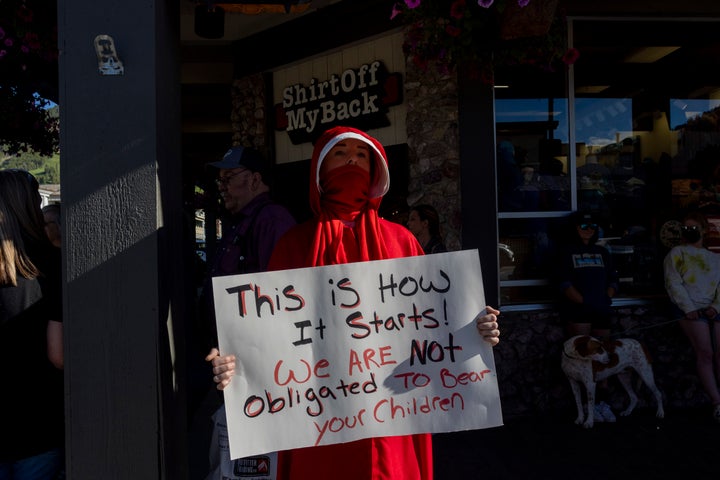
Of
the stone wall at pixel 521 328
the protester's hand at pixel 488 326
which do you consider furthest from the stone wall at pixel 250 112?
the protester's hand at pixel 488 326

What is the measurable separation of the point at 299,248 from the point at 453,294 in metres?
0.60

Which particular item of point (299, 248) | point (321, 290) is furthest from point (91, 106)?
point (321, 290)

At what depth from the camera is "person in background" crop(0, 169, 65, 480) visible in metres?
2.17

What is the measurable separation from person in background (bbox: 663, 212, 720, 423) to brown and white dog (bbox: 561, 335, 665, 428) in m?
0.47

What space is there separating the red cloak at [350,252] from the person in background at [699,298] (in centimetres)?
370

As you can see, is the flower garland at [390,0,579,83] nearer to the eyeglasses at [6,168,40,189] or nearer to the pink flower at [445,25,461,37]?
the pink flower at [445,25,461,37]

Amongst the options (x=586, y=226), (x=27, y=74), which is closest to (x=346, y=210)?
(x=586, y=226)

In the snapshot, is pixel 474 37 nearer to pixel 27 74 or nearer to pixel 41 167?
pixel 27 74

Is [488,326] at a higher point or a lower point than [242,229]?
lower

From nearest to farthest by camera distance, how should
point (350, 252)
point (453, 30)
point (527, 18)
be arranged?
1. point (350, 252)
2. point (527, 18)
3. point (453, 30)

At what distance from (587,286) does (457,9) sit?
99.6 inches

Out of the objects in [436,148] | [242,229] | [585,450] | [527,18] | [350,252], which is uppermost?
[527,18]

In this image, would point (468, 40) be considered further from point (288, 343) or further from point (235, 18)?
point (235, 18)

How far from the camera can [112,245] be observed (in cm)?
250
